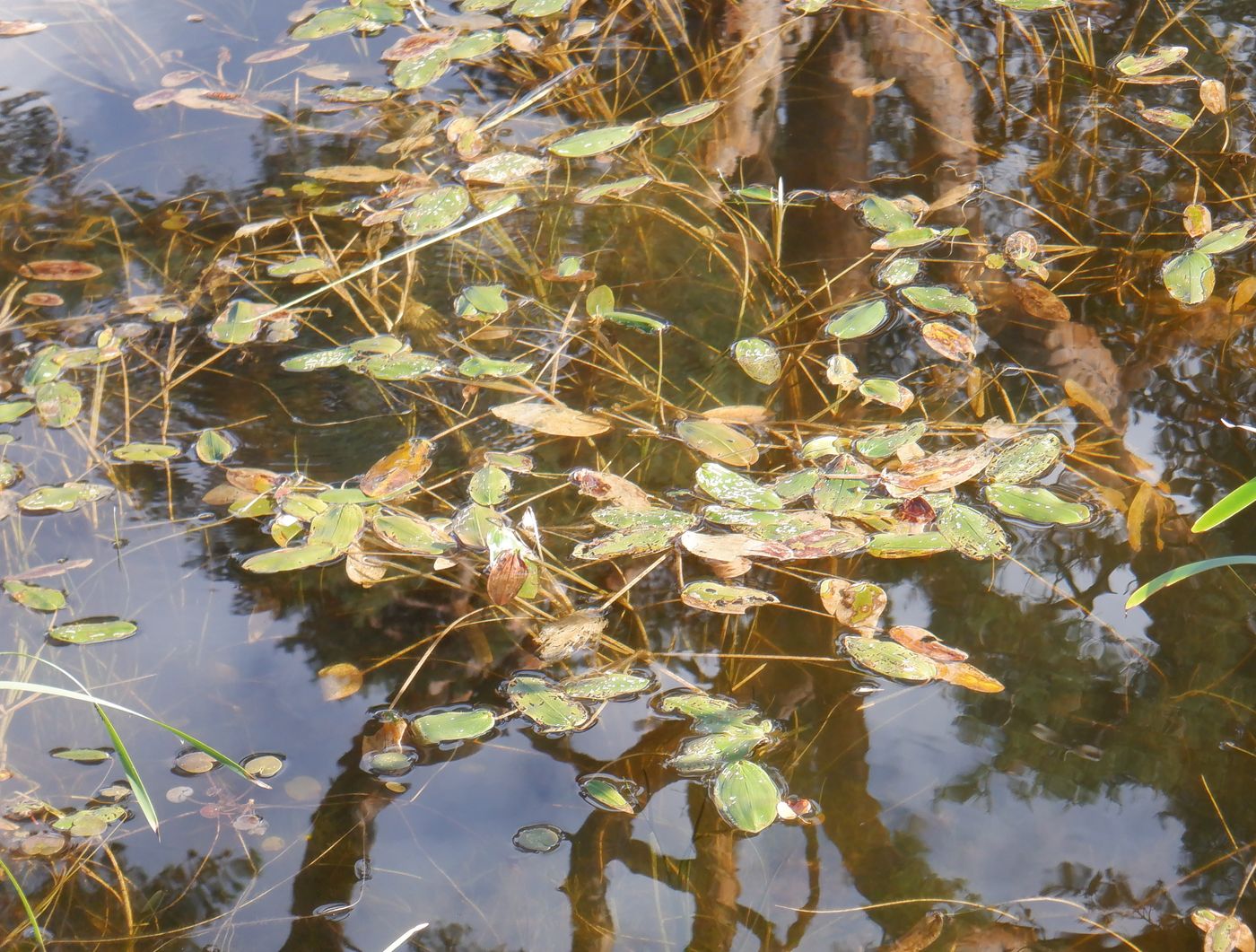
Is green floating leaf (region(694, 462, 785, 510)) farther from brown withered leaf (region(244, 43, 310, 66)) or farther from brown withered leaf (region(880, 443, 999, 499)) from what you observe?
brown withered leaf (region(244, 43, 310, 66))

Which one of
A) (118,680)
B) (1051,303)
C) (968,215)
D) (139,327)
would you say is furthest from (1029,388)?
(139,327)

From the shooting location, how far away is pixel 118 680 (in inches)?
53.8

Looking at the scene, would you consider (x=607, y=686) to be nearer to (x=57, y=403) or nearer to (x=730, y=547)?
(x=730, y=547)

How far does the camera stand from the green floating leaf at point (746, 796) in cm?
114

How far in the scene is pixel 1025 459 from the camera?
4.90ft

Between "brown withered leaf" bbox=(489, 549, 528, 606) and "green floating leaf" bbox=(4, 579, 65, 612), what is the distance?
65 cm

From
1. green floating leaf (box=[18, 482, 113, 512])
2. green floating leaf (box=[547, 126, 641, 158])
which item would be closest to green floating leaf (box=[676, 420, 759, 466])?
green floating leaf (box=[547, 126, 641, 158])

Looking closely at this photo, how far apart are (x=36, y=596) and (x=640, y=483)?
35.9 inches

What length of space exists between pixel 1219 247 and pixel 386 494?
5.01 feet

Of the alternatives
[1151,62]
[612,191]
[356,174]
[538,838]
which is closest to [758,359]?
[612,191]

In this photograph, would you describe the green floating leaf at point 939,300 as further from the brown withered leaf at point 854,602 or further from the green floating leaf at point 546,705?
the green floating leaf at point 546,705

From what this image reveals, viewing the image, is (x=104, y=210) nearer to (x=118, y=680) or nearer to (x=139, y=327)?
(x=139, y=327)

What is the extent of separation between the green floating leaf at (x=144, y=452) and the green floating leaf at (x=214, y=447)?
0.04 metres

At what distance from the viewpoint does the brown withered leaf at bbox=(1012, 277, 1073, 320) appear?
1.73 metres
